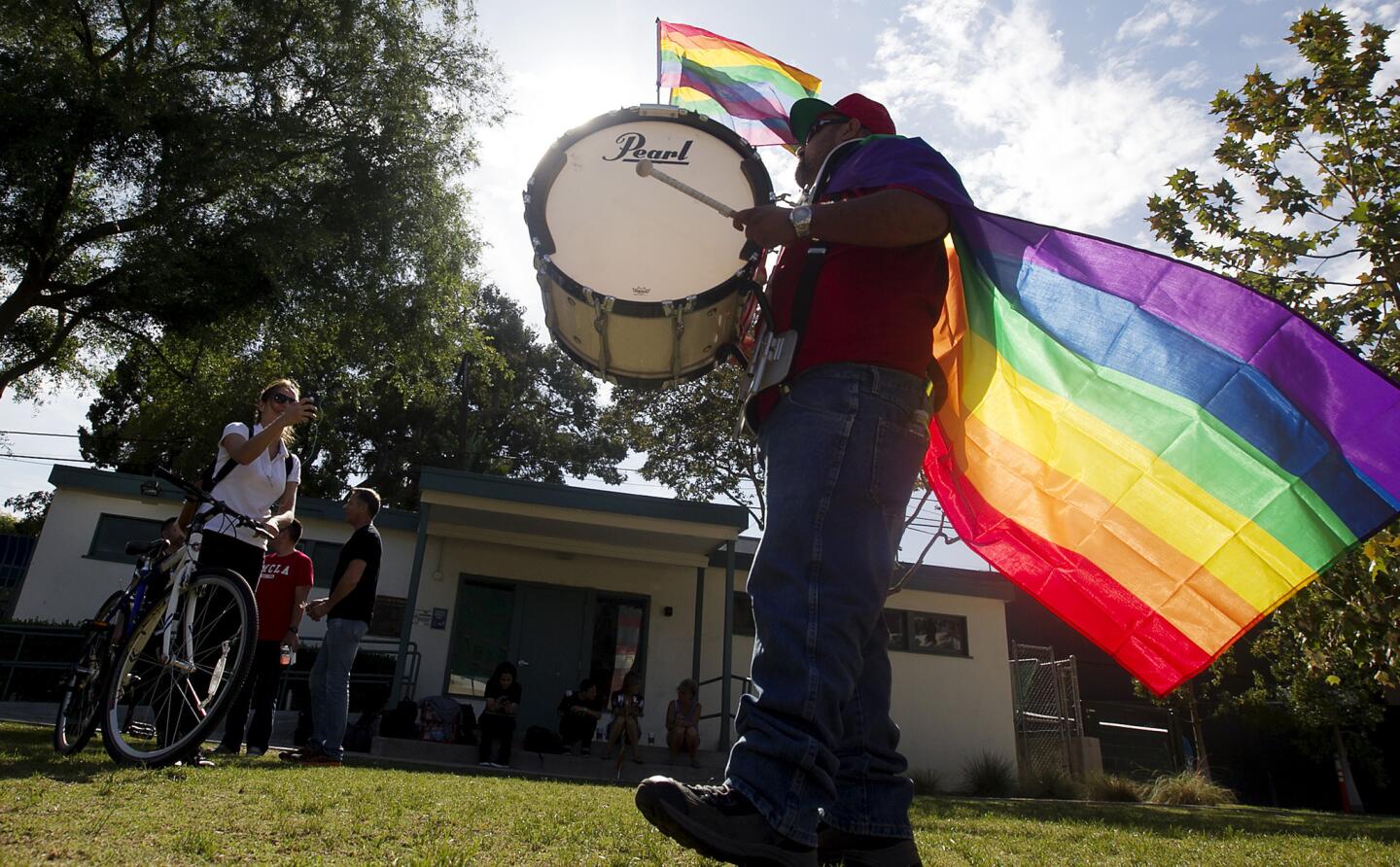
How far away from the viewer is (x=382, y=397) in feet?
92.3

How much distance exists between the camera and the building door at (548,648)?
48.4ft

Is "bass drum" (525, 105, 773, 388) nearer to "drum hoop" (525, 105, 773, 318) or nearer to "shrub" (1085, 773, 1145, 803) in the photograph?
"drum hoop" (525, 105, 773, 318)

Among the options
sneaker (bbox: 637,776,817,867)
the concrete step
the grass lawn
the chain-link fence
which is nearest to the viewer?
sneaker (bbox: 637,776,817,867)

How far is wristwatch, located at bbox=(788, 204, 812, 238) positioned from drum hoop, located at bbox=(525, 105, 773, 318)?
0.44 m

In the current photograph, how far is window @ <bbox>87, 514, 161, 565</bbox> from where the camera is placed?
1538 cm

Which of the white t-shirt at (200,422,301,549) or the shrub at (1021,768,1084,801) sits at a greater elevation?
the white t-shirt at (200,422,301,549)

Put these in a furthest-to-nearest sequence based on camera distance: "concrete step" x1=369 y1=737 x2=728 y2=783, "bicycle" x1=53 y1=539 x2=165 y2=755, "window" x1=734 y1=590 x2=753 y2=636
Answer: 1. "window" x1=734 y1=590 x2=753 y2=636
2. "concrete step" x1=369 y1=737 x2=728 y2=783
3. "bicycle" x1=53 y1=539 x2=165 y2=755

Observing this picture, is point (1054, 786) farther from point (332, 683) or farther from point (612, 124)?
point (612, 124)

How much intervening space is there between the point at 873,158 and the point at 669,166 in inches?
31.8

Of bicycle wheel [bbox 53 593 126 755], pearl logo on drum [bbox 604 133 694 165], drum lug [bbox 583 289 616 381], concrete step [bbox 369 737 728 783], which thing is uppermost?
pearl logo on drum [bbox 604 133 694 165]

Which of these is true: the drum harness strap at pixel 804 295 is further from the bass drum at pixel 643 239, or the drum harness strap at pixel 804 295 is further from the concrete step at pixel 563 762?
the concrete step at pixel 563 762

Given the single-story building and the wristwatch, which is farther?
the single-story building

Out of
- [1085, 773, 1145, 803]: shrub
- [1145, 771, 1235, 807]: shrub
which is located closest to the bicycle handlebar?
[1085, 773, 1145, 803]: shrub

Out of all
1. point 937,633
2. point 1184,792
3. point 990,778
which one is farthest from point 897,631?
point 1184,792
